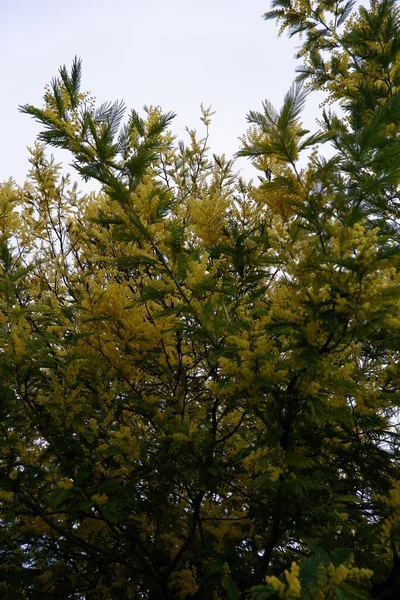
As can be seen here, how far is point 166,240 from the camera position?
9.23 feet

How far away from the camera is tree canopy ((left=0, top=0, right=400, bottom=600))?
2404mm

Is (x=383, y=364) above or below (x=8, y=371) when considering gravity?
below

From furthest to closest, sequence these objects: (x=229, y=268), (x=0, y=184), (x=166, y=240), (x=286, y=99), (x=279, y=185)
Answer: (x=0, y=184) < (x=229, y=268) < (x=166, y=240) < (x=279, y=185) < (x=286, y=99)

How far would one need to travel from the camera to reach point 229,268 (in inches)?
155

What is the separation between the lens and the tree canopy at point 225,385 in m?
2.40

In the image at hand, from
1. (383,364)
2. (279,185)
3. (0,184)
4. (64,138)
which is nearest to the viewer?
(279,185)

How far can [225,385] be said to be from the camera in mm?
2654

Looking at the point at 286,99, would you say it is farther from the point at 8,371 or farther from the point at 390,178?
the point at 8,371

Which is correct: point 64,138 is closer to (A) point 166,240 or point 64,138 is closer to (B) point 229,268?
(A) point 166,240

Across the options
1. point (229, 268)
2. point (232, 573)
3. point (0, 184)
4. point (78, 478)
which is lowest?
point (232, 573)

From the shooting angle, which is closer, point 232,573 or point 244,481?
point 232,573

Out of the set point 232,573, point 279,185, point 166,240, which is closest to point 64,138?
point 166,240

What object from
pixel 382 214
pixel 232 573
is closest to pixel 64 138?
pixel 382 214

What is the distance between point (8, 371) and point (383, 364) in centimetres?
253
